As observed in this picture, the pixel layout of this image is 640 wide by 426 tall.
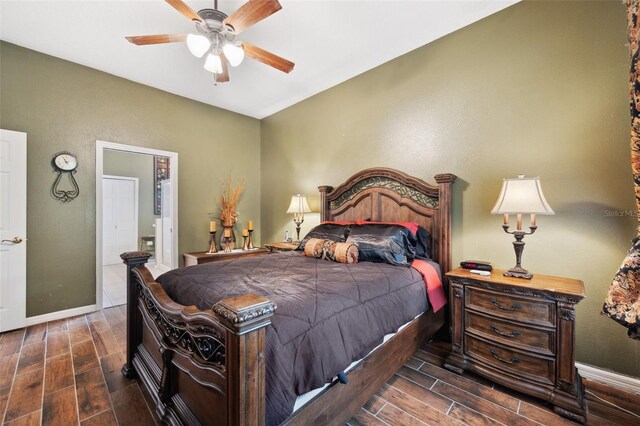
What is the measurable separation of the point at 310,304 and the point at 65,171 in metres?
3.53

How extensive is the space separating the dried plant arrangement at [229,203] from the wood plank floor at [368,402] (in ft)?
7.60

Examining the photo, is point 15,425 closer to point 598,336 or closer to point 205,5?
point 205,5

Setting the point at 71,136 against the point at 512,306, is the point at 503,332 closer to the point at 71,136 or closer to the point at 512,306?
the point at 512,306

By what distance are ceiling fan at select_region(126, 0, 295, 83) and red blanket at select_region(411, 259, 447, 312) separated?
2.11 meters

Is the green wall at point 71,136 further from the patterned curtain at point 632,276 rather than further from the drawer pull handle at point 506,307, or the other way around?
the patterned curtain at point 632,276

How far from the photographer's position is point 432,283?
2.28 metres

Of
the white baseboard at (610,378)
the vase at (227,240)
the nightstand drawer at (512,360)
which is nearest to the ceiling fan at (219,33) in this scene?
the vase at (227,240)

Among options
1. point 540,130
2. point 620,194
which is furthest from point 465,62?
point 620,194

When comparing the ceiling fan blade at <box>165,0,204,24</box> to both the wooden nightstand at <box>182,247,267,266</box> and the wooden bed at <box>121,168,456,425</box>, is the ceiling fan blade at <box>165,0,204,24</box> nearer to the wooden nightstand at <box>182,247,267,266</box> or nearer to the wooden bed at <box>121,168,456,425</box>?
the wooden bed at <box>121,168,456,425</box>

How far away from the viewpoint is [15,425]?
1552mm

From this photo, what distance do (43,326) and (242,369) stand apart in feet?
11.3

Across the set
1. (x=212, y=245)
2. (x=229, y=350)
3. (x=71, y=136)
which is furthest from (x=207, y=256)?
(x=229, y=350)

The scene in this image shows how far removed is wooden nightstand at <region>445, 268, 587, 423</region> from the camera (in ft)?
5.39

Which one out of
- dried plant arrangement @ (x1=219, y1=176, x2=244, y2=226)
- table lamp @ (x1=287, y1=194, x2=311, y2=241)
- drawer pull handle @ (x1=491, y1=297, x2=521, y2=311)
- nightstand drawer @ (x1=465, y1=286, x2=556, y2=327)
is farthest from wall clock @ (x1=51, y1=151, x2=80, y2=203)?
drawer pull handle @ (x1=491, y1=297, x2=521, y2=311)
